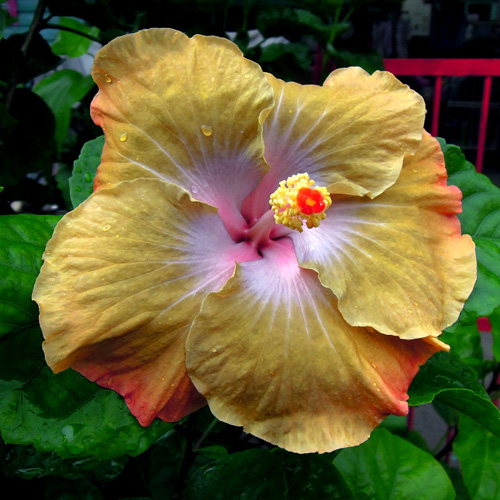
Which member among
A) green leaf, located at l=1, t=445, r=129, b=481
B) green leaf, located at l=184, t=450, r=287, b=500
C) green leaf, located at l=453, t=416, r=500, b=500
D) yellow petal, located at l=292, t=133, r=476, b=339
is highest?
yellow petal, located at l=292, t=133, r=476, b=339

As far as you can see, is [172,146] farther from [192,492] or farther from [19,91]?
[19,91]

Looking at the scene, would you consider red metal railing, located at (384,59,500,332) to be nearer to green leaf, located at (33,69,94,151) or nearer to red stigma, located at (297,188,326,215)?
green leaf, located at (33,69,94,151)

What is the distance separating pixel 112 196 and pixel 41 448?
A: 0.38 metres

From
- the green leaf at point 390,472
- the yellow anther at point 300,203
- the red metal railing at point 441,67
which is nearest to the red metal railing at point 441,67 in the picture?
the red metal railing at point 441,67

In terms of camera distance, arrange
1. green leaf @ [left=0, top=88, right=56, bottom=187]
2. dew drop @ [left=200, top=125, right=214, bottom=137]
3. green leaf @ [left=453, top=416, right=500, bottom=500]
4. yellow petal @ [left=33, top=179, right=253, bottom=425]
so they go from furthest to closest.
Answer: green leaf @ [left=0, top=88, right=56, bottom=187] < green leaf @ [left=453, top=416, right=500, bottom=500] < dew drop @ [left=200, top=125, right=214, bottom=137] < yellow petal @ [left=33, top=179, right=253, bottom=425]

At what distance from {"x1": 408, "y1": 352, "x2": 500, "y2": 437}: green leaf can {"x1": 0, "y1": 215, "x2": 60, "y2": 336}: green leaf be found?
0.60m

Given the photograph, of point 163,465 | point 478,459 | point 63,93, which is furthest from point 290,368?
point 63,93

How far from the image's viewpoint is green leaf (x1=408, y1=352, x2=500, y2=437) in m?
0.88

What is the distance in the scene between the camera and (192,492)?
3.52 feet

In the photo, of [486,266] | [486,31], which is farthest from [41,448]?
[486,31]

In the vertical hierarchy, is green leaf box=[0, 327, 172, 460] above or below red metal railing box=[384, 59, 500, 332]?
below

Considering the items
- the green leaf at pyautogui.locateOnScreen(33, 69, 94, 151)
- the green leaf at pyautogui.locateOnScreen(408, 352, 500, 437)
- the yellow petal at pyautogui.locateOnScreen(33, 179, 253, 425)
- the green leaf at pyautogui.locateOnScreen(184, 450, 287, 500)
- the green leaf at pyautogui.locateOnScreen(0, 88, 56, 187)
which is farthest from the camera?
the green leaf at pyautogui.locateOnScreen(33, 69, 94, 151)

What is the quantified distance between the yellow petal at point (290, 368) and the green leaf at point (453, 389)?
0.16m

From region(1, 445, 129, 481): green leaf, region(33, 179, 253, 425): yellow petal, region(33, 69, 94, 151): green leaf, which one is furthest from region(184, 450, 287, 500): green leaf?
region(33, 69, 94, 151): green leaf
